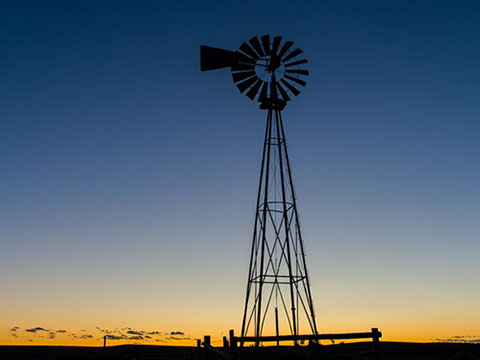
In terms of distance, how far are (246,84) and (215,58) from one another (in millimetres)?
1979

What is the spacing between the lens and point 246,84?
23.7 meters

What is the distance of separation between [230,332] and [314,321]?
7389mm

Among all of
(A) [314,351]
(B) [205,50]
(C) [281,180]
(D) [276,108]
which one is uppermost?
(B) [205,50]

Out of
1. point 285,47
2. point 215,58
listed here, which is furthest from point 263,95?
point 215,58

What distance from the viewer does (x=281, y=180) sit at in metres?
23.0

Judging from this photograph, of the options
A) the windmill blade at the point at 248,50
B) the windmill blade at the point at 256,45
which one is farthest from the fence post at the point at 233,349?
the windmill blade at the point at 256,45

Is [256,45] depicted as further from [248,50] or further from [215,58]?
[215,58]

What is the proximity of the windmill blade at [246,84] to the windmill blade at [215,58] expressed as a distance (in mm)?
1091

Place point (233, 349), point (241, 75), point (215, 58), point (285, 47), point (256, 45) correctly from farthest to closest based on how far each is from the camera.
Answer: point (241, 75) < point (285, 47) < point (256, 45) < point (215, 58) < point (233, 349)

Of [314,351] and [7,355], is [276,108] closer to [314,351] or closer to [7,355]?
[314,351]

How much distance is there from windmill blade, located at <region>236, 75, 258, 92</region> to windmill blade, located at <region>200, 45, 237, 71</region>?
109 centimetres

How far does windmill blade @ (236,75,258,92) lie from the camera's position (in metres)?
23.6

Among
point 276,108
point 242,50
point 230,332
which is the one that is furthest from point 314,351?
point 242,50

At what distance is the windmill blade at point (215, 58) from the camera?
22844 mm
